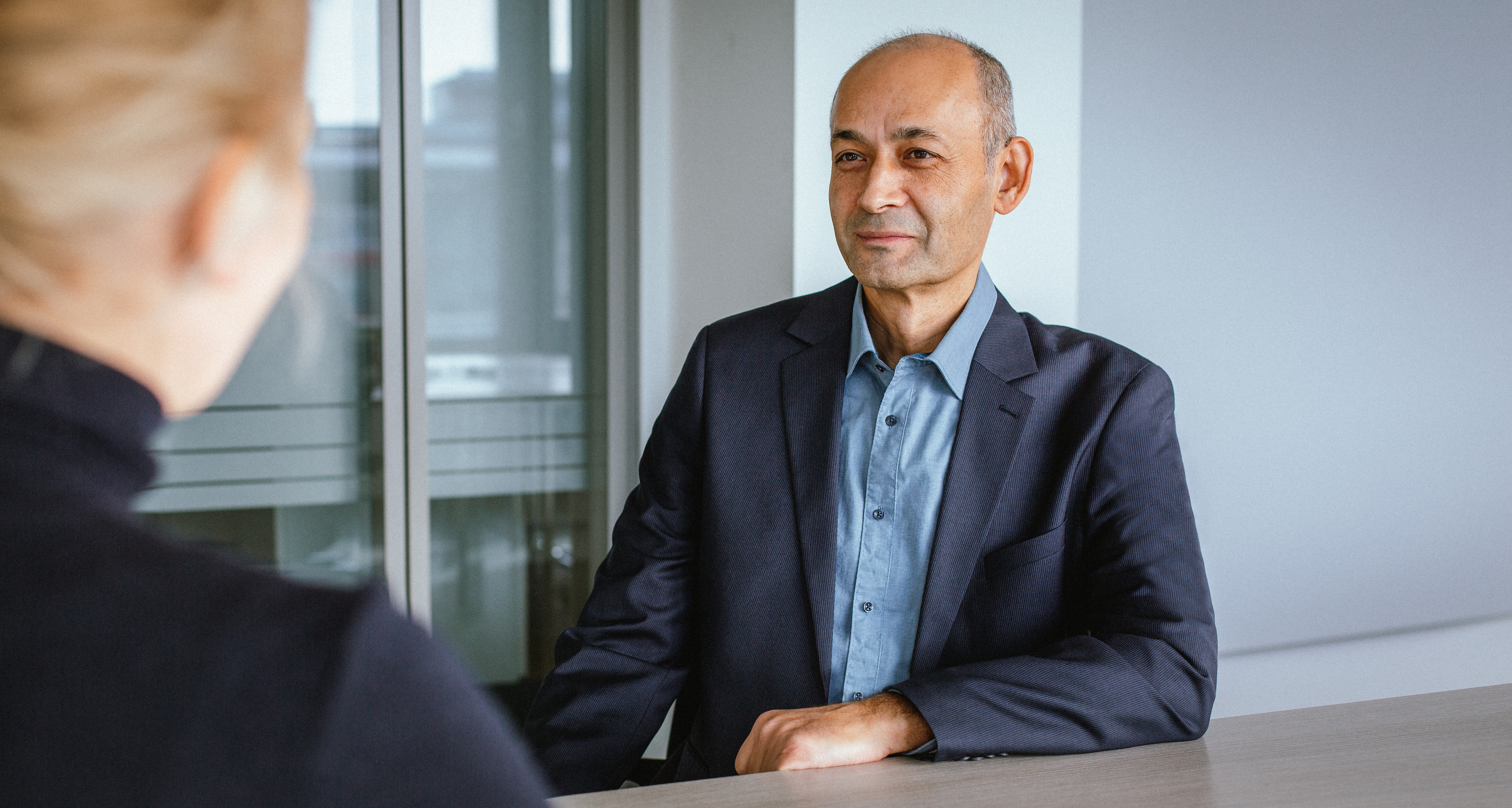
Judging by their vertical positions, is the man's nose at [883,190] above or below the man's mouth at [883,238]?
above

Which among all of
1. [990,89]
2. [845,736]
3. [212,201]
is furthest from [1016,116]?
[212,201]

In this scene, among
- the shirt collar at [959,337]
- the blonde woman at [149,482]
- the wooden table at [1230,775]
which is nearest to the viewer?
the blonde woman at [149,482]

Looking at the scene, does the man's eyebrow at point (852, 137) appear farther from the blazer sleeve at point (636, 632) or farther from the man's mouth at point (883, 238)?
the blazer sleeve at point (636, 632)

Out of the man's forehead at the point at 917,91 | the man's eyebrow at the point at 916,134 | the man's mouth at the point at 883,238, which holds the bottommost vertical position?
the man's mouth at the point at 883,238

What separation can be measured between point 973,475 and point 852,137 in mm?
554

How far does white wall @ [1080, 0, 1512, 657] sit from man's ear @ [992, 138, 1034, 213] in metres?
0.84

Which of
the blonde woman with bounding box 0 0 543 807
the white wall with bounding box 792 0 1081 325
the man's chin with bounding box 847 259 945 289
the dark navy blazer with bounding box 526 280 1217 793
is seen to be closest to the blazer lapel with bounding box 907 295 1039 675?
the dark navy blazer with bounding box 526 280 1217 793

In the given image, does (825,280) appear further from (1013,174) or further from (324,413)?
(324,413)

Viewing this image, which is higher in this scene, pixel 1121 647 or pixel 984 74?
pixel 984 74

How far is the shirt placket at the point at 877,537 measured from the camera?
1.51 metres

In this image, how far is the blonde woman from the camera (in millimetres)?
384

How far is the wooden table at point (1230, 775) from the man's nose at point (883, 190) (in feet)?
2.73

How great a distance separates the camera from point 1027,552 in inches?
56.7

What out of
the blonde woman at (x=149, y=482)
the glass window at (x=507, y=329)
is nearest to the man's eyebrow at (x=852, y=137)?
the blonde woman at (x=149, y=482)
